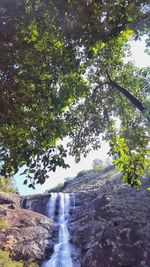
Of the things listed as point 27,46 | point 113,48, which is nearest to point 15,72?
point 27,46

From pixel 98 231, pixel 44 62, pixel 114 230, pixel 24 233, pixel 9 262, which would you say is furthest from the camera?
pixel 24 233

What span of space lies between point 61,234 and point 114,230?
258 inches

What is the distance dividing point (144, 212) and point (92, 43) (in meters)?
18.3

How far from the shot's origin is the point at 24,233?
2192 cm

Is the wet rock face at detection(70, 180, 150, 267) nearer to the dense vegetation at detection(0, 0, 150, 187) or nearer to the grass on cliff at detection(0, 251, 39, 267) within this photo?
the grass on cliff at detection(0, 251, 39, 267)

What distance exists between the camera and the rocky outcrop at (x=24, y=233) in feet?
64.0

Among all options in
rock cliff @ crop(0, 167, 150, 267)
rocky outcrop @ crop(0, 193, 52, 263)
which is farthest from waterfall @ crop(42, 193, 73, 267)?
rocky outcrop @ crop(0, 193, 52, 263)

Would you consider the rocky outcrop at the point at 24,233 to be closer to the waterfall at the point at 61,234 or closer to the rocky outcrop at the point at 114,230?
the waterfall at the point at 61,234

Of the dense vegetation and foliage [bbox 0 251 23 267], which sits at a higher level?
the dense vegetation

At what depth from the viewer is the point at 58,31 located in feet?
24.4

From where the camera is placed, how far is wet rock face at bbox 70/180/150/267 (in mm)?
16922

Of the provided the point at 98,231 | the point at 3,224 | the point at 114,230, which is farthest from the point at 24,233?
the point at 114,230

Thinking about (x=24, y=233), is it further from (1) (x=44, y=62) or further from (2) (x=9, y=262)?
(1) (x=44, y=62)

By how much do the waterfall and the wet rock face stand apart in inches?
32.5
